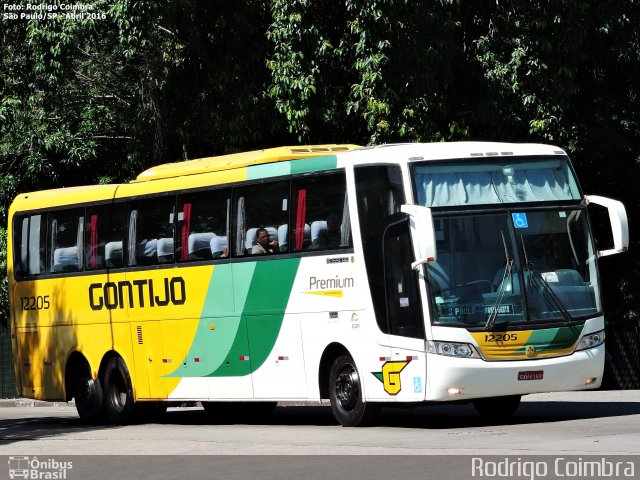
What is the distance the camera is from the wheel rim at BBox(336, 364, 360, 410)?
17.2 m

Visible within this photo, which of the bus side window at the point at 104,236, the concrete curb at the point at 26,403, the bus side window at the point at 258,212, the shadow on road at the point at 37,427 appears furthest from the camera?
A: the concrete curb at the point at 26,403

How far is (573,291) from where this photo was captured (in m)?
16.7

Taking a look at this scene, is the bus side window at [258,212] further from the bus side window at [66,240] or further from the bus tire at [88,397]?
the bus tire at [88,397]

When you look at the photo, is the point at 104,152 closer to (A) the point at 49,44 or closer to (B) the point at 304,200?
(A) the point at 49,44

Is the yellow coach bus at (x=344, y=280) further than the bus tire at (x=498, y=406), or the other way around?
the bus tire at (x=498, y=406)

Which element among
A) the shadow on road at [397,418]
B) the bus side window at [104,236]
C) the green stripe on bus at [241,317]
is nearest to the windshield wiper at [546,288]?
the shadow on road at [397,418]

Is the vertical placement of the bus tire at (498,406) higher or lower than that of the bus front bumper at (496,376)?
lower

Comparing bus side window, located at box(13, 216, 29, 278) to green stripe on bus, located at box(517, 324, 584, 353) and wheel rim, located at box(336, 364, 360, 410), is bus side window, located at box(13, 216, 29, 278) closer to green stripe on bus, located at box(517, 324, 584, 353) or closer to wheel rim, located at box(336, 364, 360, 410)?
wheel rim, located at box(336, 364, 360, 410)

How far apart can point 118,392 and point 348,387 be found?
5763 millimetres

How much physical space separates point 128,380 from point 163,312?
1.57 meters

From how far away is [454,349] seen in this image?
52.5 ft

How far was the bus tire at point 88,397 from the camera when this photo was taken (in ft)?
72.7
